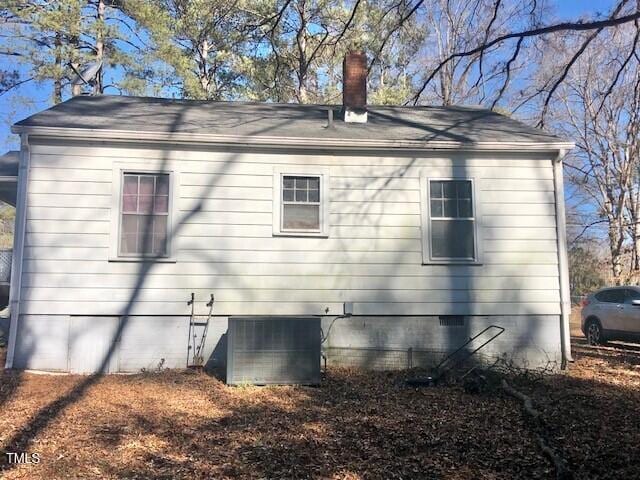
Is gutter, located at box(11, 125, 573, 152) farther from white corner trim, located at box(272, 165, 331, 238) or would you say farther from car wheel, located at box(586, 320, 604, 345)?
car wheel, located at box(586, 320, 604, 345)

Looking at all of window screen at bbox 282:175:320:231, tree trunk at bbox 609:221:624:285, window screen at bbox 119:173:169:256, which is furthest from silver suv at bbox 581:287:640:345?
tree trunk at bbox 609:221:624:285

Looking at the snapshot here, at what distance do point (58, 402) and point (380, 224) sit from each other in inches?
211

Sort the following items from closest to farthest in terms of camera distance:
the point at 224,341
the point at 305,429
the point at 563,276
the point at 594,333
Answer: the point at 305,429 < the point at 224,341 < the point at 563,276 < the point at 594,333

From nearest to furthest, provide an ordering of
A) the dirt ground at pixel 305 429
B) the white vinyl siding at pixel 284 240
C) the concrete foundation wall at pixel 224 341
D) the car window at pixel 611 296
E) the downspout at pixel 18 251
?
the dirt ground at pixel 305 429 < the downspout at pixel 18 251 < the concrete foundation wall at pixel 224 341 < the white vinyl siding at pixel 284 240 < the car window at pixel 611 296

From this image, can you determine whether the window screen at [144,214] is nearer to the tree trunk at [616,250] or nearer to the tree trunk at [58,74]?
the tree trunk at [58,74]

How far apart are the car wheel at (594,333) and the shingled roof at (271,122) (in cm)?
548

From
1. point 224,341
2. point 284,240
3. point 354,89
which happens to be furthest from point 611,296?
point 224,341

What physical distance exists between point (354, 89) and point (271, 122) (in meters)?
1.91

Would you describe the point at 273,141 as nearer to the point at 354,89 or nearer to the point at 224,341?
the point at 354,89

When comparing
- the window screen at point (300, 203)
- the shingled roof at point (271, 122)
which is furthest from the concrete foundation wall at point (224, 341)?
the shingled roof at point (271, 122)

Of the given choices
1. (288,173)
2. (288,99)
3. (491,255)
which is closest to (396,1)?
(288,173)

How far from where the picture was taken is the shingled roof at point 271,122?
8.72 metres

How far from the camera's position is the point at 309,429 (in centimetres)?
548

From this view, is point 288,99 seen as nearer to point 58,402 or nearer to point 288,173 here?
point 288,173
